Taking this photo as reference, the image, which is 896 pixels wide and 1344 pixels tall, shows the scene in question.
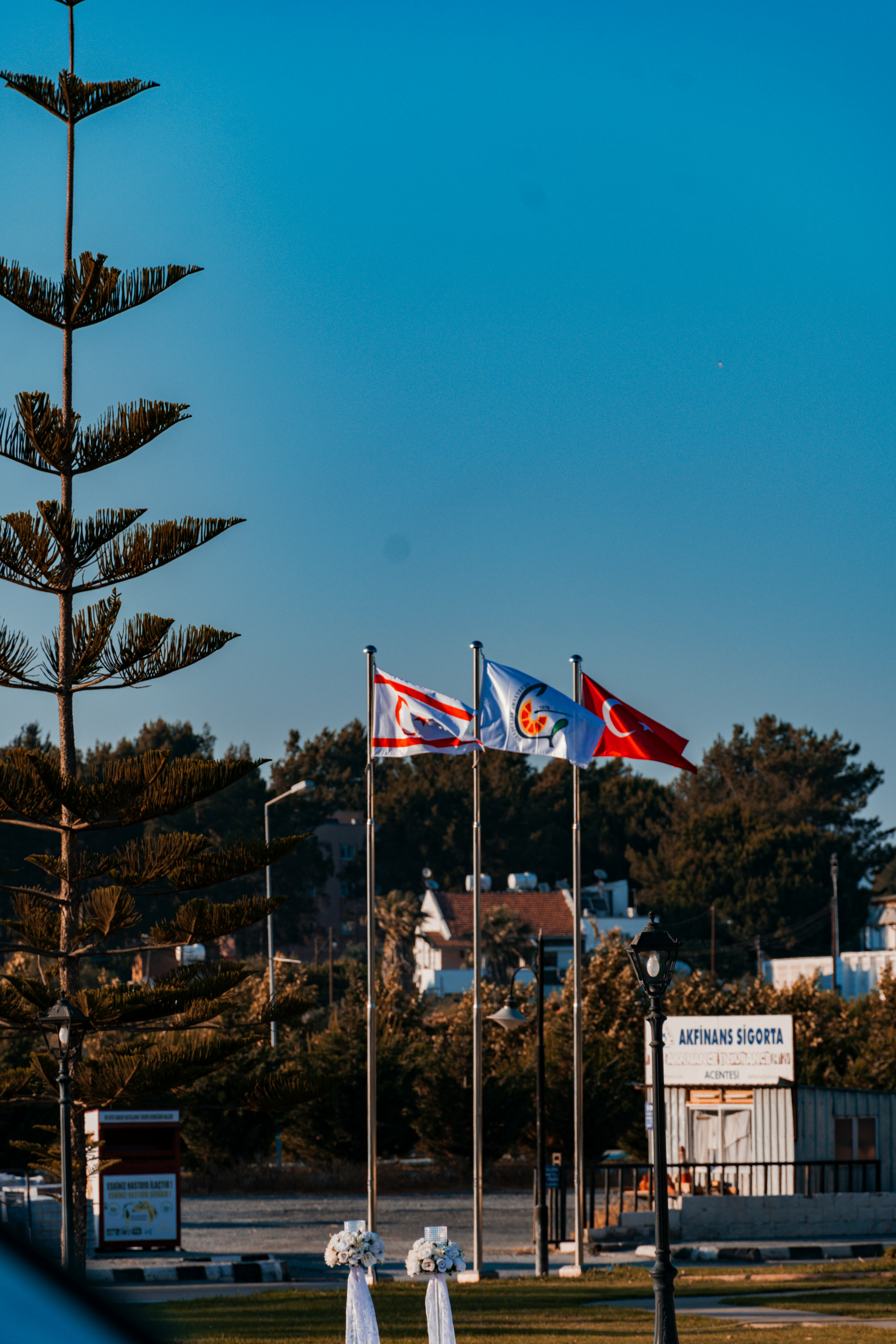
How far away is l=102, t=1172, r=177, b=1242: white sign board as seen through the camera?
23.0m

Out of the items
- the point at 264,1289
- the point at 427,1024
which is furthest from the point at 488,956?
the point at 264,1289

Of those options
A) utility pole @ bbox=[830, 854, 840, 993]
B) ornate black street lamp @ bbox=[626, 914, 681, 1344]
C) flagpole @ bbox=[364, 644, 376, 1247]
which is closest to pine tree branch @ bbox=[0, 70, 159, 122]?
flagpole @ bbox=[364, 644, 376, 1247]

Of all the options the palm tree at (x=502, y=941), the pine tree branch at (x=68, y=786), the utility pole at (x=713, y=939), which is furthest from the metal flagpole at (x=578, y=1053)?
the palm tree at (x=502, y=941)

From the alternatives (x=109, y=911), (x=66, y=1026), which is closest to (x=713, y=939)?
(x=109, y=911)

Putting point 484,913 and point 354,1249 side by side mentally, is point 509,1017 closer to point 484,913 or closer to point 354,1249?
point 354,1249

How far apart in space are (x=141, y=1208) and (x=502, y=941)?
45.2m

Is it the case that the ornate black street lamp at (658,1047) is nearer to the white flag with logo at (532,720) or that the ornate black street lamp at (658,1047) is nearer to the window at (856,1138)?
the white flag with logo at (532,720)

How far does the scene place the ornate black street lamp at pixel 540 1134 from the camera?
2084cm

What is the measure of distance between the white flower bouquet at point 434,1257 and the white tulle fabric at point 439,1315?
151 mm

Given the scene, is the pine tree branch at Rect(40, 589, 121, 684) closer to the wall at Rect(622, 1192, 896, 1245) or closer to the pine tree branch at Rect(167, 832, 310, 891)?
the pine tree branch at Rect(167, 832, 310, 891)

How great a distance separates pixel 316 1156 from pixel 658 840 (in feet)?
192

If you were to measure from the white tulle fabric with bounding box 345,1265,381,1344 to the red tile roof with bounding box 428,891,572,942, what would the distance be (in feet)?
200

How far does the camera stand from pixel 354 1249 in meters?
12.0

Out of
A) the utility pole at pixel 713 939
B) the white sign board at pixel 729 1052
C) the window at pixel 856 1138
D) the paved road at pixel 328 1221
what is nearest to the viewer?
the paved road at pixel 328 1221
